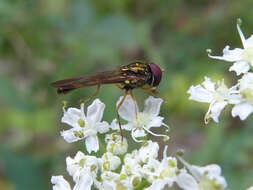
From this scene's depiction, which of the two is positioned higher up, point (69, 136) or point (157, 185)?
point (69, 136)

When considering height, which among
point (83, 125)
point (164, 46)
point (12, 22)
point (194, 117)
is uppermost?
point (12, 22)

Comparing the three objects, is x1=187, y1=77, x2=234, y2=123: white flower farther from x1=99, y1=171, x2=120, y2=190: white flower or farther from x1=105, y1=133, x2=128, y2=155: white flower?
x1=99, y1=171, x2=120, y2=190: white flower

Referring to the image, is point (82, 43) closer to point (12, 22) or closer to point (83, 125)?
point (12, 22)

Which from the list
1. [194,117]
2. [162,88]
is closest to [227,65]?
[194,117]

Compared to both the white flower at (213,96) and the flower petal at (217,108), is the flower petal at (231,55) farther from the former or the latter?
the flower petal at (217,108)

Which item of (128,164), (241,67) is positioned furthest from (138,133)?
(241,67)

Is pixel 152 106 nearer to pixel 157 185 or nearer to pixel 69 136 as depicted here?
pixel 69 136

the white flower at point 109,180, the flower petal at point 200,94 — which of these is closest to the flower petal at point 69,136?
the white flower at point 109,180
